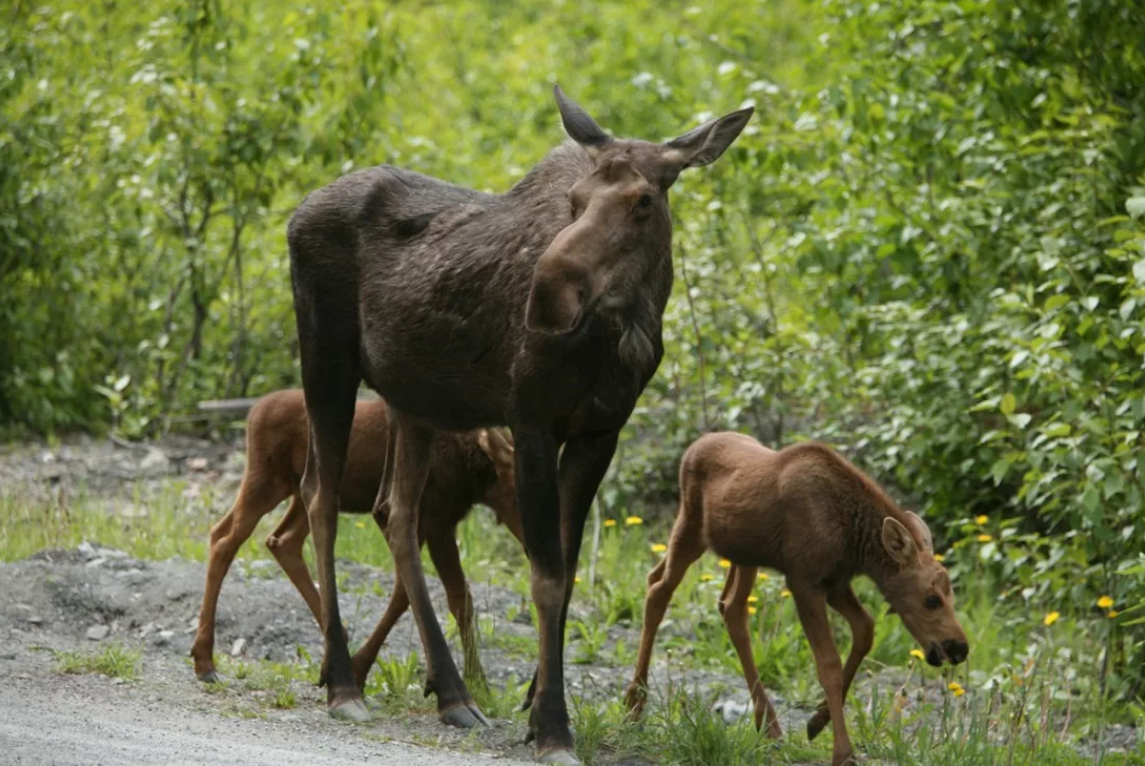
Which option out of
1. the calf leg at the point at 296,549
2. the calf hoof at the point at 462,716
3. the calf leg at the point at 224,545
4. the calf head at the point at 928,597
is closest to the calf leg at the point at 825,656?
the calf head at the point at 928,597

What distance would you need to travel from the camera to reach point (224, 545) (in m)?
8.25

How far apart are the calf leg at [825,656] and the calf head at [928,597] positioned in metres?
0.39

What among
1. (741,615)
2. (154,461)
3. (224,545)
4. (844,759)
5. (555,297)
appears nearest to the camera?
(555,297)

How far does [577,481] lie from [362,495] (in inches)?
81.7

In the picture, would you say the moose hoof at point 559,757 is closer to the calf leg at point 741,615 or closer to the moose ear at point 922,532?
the calf leg at point 741,615

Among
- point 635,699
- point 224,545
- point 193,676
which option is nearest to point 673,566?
point 635,699

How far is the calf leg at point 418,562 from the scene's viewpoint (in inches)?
284

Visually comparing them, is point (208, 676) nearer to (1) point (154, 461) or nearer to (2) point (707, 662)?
(2) point (707, 662)

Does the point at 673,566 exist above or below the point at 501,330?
below

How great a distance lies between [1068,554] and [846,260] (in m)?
2.76

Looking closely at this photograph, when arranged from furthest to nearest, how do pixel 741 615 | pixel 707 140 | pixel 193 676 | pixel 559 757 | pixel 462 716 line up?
pixel 741 615
pixel 193 676
pixel 462 716
pixel 707 140
pixel 559 757

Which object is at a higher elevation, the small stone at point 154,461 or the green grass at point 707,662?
the small stone at point 154,461

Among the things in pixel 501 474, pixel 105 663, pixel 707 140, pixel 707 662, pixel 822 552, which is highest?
pixel 707 140

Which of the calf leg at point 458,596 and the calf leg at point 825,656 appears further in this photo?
the calf leg at point 458,596
